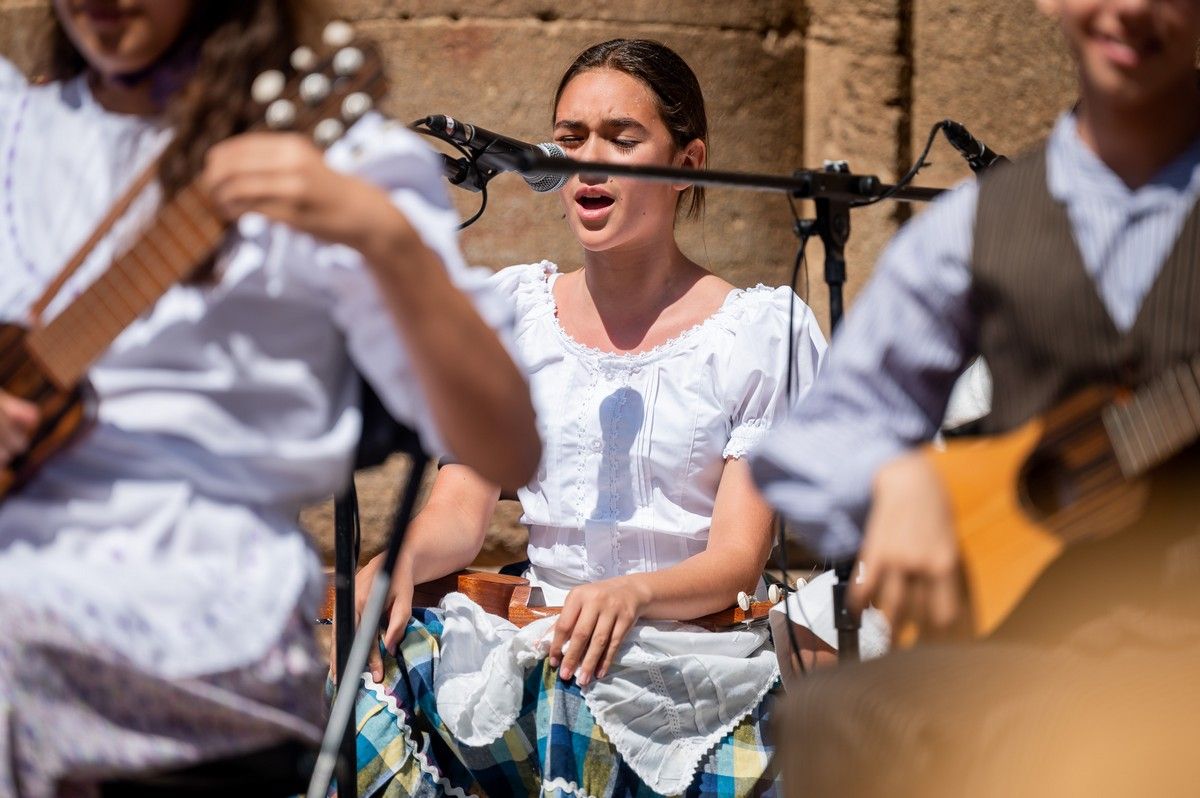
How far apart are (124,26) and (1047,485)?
110 centimetres

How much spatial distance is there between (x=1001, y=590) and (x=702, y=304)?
1652 mm

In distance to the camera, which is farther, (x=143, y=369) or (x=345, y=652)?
(x=345, y=652)

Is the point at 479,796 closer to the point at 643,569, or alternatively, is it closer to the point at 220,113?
the point at 643,569

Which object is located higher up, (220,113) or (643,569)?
(220,113)

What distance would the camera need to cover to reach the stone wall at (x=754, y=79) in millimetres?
4617

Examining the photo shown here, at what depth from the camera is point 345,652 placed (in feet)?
7.51

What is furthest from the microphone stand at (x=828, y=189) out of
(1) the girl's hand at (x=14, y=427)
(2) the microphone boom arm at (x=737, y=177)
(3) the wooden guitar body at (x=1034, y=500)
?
(1) the girl's hand at (x=14, y=427)

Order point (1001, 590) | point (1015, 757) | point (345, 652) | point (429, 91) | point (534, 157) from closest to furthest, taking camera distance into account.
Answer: point (1015, 757) < point (1001, 590) < point (534, 157) < point (345, 652) < point (429, 91)

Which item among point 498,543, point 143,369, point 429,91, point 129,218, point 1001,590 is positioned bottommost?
point 498,543

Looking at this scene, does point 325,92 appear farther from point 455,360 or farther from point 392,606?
point 392,606

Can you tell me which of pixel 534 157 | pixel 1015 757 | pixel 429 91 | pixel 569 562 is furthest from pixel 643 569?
pixel 429 91

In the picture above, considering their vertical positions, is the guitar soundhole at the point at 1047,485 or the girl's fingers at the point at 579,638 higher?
the guitar soundhole at the point at 1047,485

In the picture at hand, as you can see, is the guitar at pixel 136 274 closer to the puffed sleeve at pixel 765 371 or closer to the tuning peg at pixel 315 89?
the tuning peg at pixel 315 89

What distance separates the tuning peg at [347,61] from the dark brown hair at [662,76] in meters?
1.68
